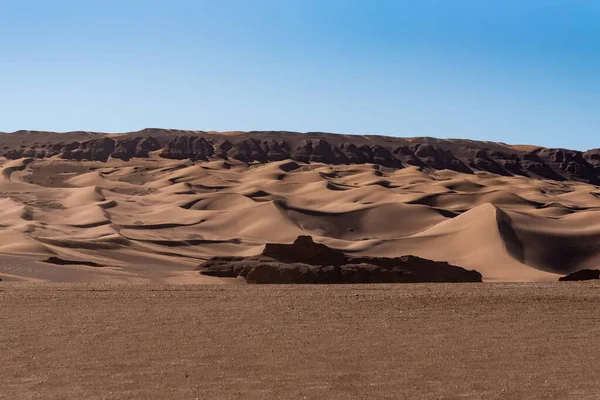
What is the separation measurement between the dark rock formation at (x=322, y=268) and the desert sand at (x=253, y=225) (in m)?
1.08

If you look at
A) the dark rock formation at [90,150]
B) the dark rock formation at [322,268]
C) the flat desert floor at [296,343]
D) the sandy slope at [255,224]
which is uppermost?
the dark rock formation at [90,150]

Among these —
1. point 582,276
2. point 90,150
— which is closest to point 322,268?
point 582,276

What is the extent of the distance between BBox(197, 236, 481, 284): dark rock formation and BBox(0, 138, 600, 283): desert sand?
3.53 feet

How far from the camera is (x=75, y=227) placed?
133ft

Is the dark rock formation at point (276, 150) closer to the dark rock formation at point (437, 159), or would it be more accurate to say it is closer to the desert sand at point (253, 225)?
the dark rock formation at point (437, 159)

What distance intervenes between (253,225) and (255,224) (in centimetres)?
17

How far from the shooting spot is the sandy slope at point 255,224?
2836 centimetres

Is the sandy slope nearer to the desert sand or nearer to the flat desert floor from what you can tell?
the desert sand

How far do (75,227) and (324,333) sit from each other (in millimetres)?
32521

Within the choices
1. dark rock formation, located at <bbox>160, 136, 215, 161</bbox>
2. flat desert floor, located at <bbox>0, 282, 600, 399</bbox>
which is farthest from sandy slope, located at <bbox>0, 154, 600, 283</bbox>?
dark rock formation, located at <bbox>160, 136, 215, 161</bbox>

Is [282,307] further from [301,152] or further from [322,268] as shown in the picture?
[301,152]

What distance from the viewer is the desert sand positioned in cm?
2789

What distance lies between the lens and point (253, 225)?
43125 mm

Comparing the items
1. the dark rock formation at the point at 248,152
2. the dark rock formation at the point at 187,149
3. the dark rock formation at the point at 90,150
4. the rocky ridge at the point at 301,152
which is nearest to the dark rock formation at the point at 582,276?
the dark rock formation at the point at 90,150
